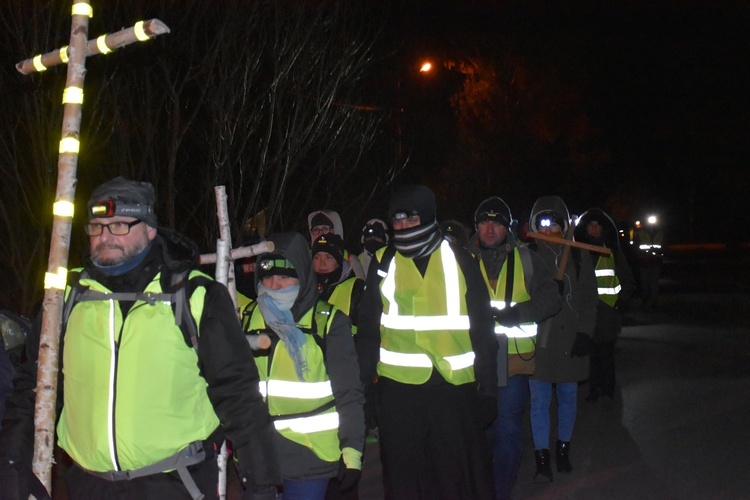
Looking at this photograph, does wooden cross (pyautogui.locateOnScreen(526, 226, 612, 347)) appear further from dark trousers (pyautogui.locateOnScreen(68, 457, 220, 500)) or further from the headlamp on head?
the headlamp on head

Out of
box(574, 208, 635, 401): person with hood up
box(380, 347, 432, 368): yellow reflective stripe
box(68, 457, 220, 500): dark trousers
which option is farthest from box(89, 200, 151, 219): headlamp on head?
box(574, 208, 635, 401): person with hood up

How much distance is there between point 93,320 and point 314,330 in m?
1.38

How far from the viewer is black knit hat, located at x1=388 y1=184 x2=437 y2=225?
4973 millimetres

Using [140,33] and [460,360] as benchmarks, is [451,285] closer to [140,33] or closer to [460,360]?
[460,360]

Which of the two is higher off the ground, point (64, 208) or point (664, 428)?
point (64, 208)

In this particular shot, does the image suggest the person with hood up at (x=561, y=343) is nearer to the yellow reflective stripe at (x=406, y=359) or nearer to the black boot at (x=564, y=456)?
the black boot at (x=564, y=456)

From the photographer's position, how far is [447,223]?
8266 millimetres

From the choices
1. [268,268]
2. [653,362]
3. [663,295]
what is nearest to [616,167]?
[663,295]

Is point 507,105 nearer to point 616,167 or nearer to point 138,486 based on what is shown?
point 616,167

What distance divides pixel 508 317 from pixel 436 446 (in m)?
1.48

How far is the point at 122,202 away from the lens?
137 inches

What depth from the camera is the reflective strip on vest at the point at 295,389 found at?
4.46m

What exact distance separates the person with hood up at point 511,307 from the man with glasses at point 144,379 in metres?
2.83

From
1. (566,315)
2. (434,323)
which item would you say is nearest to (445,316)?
(434,323)
